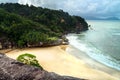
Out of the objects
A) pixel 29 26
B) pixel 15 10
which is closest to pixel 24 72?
pixel 29 26

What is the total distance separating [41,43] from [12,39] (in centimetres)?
856

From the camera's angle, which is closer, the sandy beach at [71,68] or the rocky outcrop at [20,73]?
the rocky outcrop at [20,73]

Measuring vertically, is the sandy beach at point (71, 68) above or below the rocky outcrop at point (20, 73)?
below

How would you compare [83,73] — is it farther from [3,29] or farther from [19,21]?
[19,21]

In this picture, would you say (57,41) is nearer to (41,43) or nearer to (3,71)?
(41,43)

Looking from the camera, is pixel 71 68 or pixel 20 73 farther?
pixel 71 68

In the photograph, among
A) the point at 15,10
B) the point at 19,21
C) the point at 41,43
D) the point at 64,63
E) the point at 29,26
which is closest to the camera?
the point at 64,63

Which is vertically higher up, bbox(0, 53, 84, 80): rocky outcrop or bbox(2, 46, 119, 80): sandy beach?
bbox(0, 53, 84, 80): rocky outcrop

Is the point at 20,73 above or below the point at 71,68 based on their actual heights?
above

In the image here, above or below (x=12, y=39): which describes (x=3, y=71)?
above

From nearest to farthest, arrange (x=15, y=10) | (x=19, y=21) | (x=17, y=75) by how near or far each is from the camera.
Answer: (x=17, y=75) → (x=19, y=21) → (x=15, y=10)

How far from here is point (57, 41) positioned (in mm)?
70688

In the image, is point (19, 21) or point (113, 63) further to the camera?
point (19, 21)

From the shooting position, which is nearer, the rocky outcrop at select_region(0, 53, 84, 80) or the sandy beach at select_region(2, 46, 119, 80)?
the rocky outcrop at select_region(0, 53, 84, 80)
